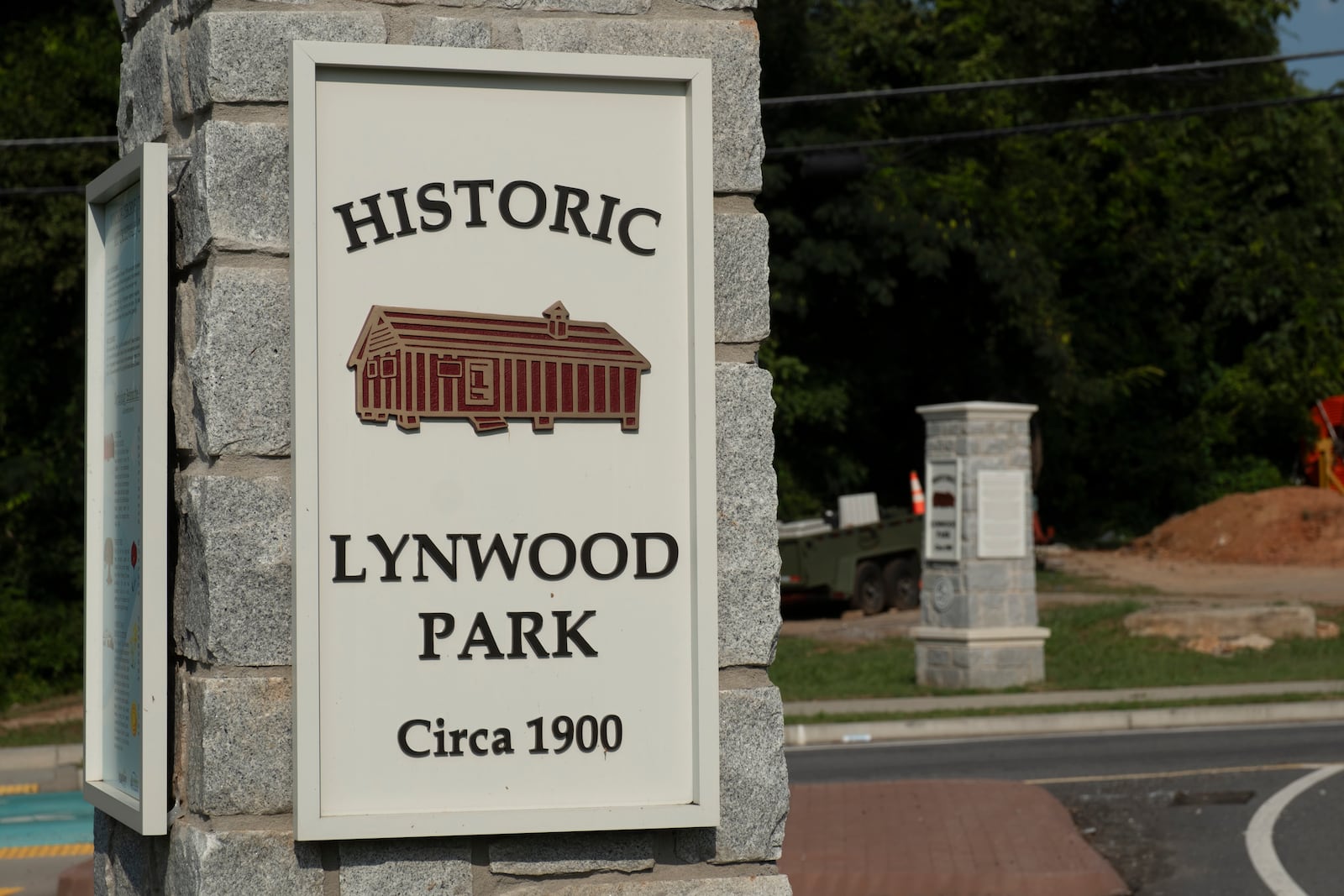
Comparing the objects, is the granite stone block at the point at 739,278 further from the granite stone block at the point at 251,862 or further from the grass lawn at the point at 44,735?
the grass lawn at the point at 44,735

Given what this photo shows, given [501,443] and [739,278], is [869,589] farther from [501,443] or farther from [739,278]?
[501,443]

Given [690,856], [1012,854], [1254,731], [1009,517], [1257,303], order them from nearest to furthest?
[690,856] < [1012,854] < [1254,731] < [1009,517] < [1257,303]

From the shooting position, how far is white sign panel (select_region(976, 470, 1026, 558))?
17.3m

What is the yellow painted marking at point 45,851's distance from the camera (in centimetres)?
1046

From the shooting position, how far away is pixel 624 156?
12.5ft

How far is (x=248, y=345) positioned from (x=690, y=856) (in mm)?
1484

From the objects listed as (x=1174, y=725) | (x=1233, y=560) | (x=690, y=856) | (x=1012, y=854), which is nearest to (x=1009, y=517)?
(x=1174, y=725)

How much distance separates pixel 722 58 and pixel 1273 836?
7749 millimetres

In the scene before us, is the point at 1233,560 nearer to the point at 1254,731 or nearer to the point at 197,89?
the point at 1254,731

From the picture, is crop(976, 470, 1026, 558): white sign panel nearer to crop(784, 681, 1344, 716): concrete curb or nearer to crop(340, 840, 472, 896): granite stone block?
crop(784, 681, 1344, 716): concrete curb

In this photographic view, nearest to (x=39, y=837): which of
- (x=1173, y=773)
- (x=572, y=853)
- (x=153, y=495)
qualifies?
(x=1173, y=773)

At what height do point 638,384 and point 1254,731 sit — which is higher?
point 638,384

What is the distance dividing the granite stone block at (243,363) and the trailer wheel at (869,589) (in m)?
23.8

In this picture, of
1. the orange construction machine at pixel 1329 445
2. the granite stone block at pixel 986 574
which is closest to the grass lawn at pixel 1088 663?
the granite stone block at pixel 986 574
